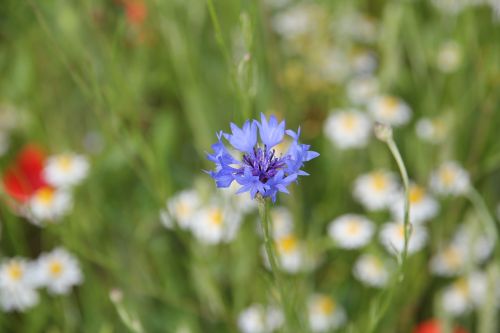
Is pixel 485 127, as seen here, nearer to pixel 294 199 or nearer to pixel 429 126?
pixel 429 126

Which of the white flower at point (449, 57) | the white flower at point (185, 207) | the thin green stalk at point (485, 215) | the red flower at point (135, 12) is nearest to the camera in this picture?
the thin green stalk at point (485, 215)

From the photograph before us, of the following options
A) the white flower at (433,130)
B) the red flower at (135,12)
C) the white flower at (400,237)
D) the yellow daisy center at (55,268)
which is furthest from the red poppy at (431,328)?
the red flower at (135,12)

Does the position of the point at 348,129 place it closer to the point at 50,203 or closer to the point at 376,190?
the point at 376,190

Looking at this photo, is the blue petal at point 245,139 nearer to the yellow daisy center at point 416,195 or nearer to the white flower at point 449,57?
the yellow daisy center at point 416,195

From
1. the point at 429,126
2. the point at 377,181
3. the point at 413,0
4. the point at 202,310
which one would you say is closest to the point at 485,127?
the point at 429,126

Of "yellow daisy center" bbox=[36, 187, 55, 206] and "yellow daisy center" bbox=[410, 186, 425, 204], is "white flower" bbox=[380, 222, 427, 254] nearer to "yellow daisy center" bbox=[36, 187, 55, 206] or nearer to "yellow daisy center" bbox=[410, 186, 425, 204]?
"yellow daisy center" bbox=[410, 186, 425, 204]

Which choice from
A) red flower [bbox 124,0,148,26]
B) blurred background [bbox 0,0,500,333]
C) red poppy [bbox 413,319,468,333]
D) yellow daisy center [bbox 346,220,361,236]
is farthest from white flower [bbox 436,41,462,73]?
red flower [bbox 124,0,148,26]

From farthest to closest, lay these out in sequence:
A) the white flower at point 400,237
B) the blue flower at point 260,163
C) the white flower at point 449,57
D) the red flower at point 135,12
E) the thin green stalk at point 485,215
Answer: the red flower at point 135,12, the white flower at point 449,57, the white flower at point 400,237, the thin green stalk at point 485,215, the blue flower at point 260,163
